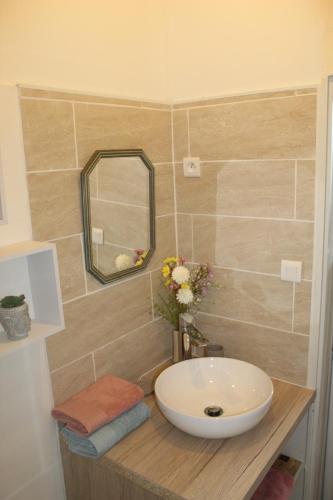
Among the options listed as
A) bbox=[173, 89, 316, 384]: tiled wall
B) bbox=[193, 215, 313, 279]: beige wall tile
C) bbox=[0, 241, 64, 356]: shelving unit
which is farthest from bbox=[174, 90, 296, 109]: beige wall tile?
bbox=[0, 241, 64, 356]: shelving unit

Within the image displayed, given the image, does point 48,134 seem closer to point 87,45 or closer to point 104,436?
point 87,45

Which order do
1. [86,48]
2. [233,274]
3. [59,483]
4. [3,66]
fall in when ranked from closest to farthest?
[3,66] → [86,48] → [59,483] → [233,274]

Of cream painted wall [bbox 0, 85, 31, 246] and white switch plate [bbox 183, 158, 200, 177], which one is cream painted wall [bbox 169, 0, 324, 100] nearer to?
white switch plate [bbox 183, 158, 200, 177]

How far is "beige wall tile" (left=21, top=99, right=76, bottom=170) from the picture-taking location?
4.29 ft

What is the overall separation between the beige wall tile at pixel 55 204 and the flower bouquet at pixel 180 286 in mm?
492

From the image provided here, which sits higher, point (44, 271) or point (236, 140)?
point (236, 140)

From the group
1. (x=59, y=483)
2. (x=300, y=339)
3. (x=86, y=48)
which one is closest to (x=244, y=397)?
(x=300, y=339)

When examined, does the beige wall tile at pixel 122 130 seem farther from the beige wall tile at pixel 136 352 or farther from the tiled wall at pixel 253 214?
the beige wall tile at pixel 136 352

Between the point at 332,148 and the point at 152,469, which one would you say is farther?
the point at 332,148

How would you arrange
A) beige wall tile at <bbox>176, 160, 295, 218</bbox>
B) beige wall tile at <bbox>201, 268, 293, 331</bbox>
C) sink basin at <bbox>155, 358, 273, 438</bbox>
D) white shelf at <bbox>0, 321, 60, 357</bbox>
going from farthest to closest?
beige wall tile at <bbox>201, 268, 293, 331</bbox> → beige wall tile at <bbox>176, 160, 295, 218</bbox> → sink basin at <bbox>155, 358, 273, 438</bbox> → white shelf at <bbox>0, 321, 60, 357</bbox>

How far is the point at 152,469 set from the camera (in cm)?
136

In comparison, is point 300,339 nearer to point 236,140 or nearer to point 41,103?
point 236,140

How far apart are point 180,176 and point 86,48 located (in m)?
0.67

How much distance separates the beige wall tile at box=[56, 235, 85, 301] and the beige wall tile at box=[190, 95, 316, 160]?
70 centimetres
